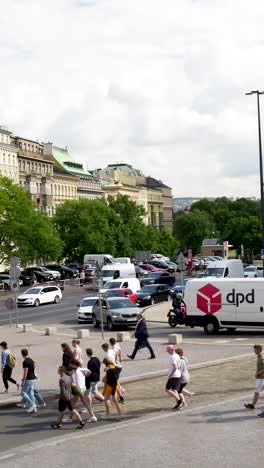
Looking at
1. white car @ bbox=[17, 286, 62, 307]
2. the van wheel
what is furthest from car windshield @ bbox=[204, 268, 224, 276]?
the van wheel

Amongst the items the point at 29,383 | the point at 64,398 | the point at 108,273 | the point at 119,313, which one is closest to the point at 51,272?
the point at 108,273

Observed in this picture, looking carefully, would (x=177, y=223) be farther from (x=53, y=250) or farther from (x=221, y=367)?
(x=221, y=367)

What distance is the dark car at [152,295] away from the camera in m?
50.6

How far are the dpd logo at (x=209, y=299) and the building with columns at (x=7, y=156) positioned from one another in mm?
85511

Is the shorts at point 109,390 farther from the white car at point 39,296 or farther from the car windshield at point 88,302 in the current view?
the white car at point 39,296

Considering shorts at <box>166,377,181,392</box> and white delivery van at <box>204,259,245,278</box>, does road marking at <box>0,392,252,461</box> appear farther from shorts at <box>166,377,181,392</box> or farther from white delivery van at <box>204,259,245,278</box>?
white delivery van at <box>204,259,245,278</box>

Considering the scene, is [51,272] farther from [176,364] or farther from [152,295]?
[176,364]

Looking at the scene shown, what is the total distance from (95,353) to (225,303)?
6436mm

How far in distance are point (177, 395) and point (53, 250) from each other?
72.0m

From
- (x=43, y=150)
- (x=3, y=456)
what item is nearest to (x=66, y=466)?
(x=3, y=456)

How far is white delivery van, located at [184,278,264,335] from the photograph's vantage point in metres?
34.1

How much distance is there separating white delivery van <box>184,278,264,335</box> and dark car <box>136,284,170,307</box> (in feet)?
48.7

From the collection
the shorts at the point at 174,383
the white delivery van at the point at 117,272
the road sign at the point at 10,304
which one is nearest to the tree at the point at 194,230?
the white delivery van at the point at 117,272

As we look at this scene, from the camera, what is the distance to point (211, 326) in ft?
116
